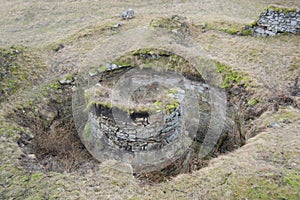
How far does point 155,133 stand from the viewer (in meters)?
7.54

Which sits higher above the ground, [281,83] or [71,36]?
[71,36]

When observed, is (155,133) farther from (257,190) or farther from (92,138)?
(257,190)

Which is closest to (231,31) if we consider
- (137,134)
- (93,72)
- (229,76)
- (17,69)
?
(229,76)

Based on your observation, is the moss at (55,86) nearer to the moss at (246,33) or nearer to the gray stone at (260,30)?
the moss at (246,33)

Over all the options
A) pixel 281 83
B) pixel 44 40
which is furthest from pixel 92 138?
pixel 44 40

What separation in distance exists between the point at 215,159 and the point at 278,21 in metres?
A: 8.23

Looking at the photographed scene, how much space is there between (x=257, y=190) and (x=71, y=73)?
25.9 ft

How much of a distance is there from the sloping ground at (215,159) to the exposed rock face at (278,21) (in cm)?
Answer: 45

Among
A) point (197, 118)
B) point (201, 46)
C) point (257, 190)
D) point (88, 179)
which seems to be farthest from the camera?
point (201, 46)

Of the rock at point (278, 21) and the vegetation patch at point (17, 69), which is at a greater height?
the rock at point (278, 21)

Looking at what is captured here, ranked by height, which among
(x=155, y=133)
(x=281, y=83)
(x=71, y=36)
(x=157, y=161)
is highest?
(x=71, y=36)

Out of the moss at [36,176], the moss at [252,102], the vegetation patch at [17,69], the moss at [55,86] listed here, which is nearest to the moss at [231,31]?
the moss at [252,102]

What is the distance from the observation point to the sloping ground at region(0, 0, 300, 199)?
17.3 feet

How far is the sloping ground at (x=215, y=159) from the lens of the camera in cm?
527
